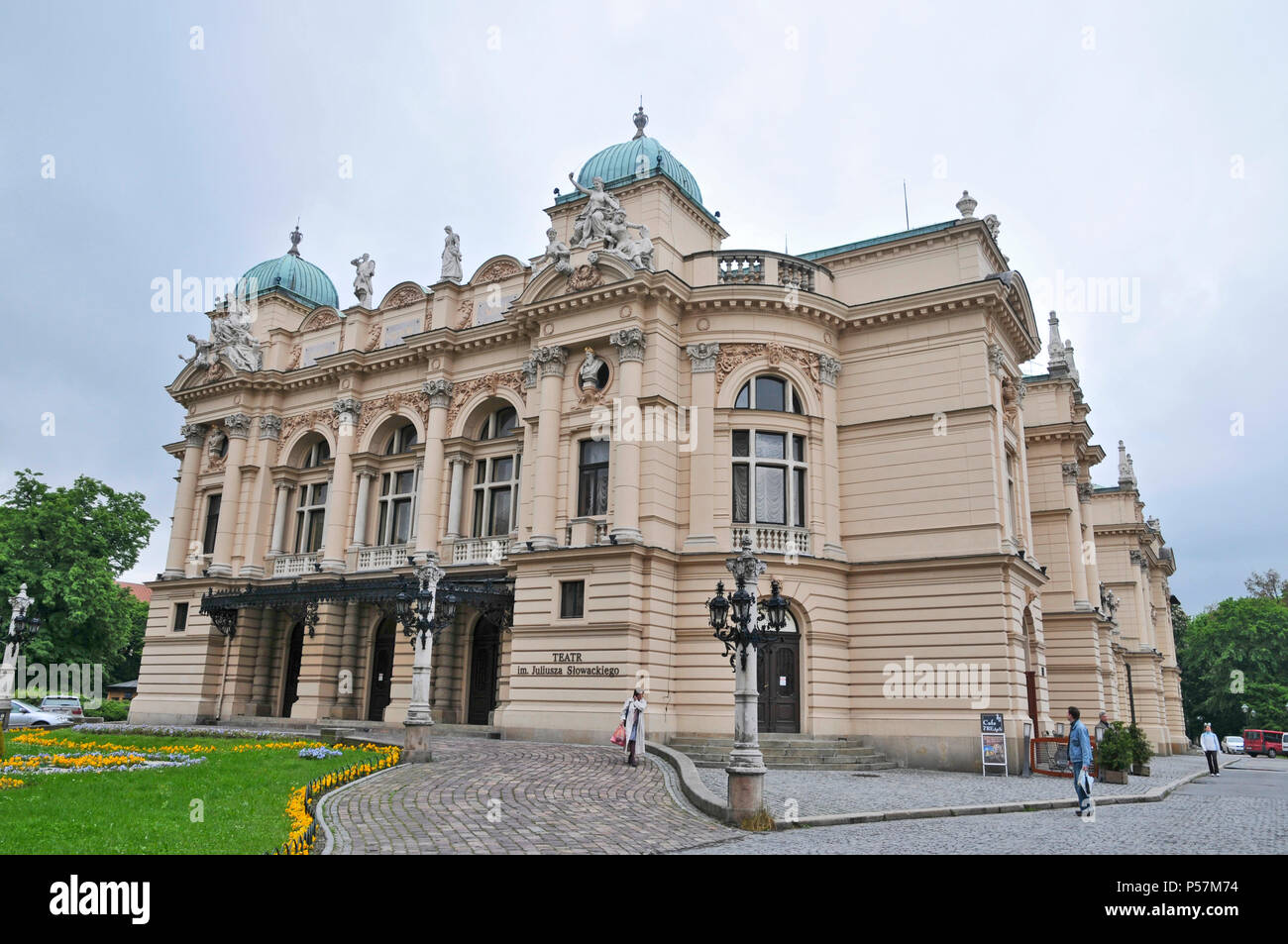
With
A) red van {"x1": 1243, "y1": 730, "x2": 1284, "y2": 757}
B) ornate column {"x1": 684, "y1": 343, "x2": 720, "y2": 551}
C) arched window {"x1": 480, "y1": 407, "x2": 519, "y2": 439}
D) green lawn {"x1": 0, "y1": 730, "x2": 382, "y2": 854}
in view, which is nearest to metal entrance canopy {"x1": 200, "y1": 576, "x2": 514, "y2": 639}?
arched window {"x1": 480, "y1": 407, "x2": 519, "y2": 439}

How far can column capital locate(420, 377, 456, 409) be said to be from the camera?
113 ft

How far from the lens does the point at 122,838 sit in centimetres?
1073

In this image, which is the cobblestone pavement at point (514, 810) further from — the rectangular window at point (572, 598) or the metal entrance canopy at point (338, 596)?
the metal entrance canopy at point (338, 596)

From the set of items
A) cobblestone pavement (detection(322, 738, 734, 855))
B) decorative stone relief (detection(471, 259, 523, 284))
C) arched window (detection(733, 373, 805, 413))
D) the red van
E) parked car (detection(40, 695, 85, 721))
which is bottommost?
the red van

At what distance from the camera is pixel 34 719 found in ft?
126

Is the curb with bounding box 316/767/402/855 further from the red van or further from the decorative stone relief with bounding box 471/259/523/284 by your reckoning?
the red van

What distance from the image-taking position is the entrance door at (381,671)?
3444 cm

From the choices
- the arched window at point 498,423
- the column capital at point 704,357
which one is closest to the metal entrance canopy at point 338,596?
the arched window at point 498,423

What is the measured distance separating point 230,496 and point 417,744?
2290 cm

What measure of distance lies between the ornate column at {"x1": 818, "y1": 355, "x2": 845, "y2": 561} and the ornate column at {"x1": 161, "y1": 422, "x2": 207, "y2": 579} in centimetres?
2748

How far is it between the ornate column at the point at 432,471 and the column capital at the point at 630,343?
860 cm

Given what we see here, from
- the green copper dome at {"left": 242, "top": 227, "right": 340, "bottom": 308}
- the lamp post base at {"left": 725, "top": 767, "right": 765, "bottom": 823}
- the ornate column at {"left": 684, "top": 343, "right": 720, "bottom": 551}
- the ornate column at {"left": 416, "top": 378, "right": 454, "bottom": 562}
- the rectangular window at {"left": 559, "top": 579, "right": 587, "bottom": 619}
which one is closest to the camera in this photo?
the lamp post base at {"left": 725, "top": 767, "right": 765, "bottom": 823}
